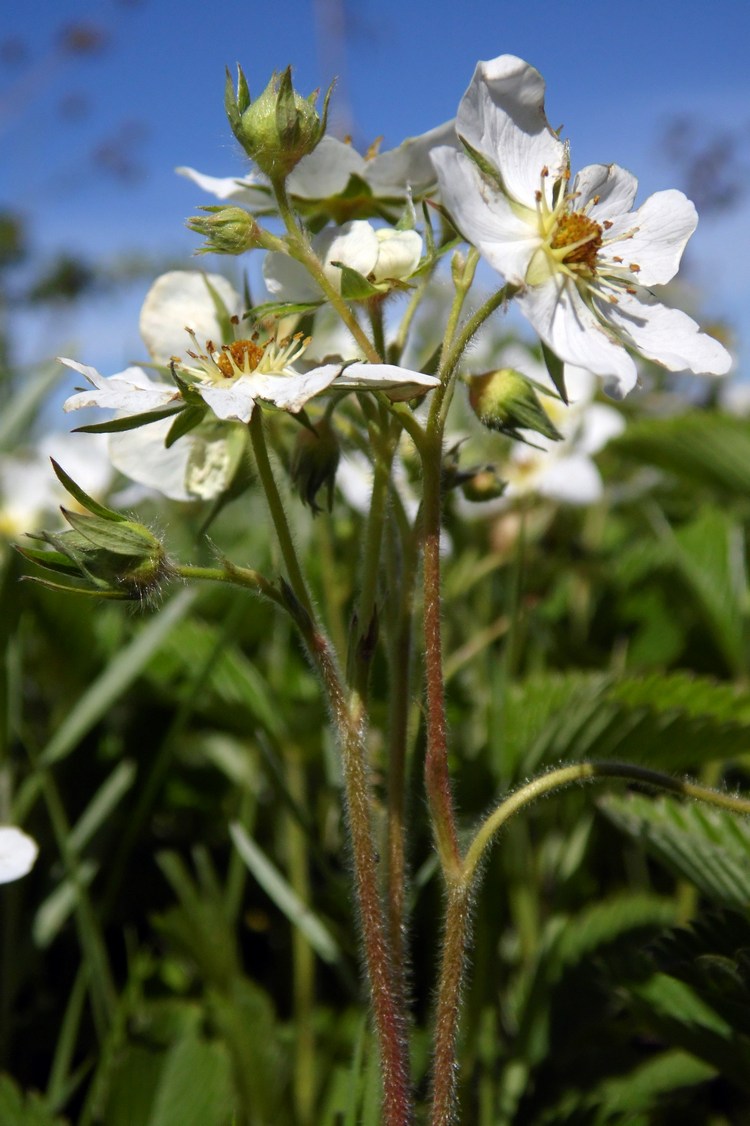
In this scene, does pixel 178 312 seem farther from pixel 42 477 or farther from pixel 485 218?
pixel 42 477

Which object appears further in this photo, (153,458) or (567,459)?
(567,459)

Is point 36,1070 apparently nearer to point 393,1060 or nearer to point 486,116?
point 393,1060

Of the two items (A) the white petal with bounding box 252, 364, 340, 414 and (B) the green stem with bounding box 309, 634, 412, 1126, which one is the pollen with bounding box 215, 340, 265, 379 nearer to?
(A) the white petal with bounding box 252, 364, 340, 414

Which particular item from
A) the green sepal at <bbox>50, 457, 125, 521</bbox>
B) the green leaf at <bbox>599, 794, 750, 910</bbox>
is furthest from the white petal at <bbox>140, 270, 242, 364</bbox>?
the green leaf at <bbox>599, 794, 750, 910</bbox>

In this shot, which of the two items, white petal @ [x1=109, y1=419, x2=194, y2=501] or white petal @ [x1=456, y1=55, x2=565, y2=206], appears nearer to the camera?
white petal @ [x1=456, y1=55, x2=565, y2=206]

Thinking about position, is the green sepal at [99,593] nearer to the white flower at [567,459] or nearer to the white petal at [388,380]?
the white petal at [388,380]

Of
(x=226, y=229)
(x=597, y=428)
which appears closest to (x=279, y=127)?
(x=226, y=229)

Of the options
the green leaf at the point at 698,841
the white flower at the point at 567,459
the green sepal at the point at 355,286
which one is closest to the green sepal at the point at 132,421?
the green sepal at the point at 355,286
